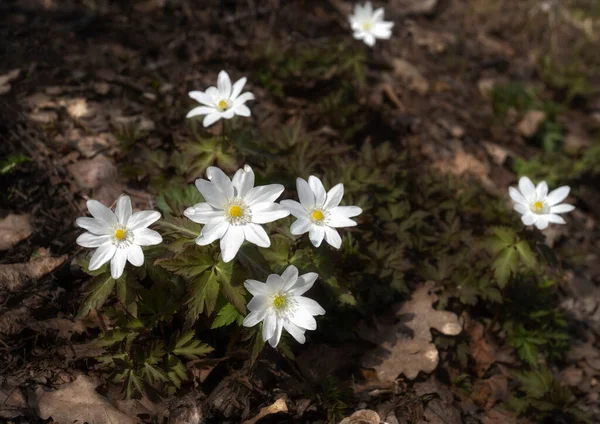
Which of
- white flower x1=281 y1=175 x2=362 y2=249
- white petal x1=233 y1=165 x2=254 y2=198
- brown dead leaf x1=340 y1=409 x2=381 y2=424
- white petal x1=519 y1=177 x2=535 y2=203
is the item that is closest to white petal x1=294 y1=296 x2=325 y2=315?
white flower x1=281 y1=175 x2=362 y2=249

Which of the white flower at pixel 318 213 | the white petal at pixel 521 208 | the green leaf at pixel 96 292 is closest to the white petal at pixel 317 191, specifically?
the white flower at pixel 318 213

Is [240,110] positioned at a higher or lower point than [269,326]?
higher

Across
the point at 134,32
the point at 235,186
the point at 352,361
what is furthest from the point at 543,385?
the point at 134,32

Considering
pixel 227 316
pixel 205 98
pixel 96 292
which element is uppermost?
pixel 205 98

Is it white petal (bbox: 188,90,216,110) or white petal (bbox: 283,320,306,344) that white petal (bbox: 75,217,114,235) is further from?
white petal (bbox: 188,90,216,110)

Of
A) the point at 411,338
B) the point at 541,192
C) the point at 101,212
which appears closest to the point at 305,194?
the point at 101,212

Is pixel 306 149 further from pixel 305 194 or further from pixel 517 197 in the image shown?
pixel 517 197
